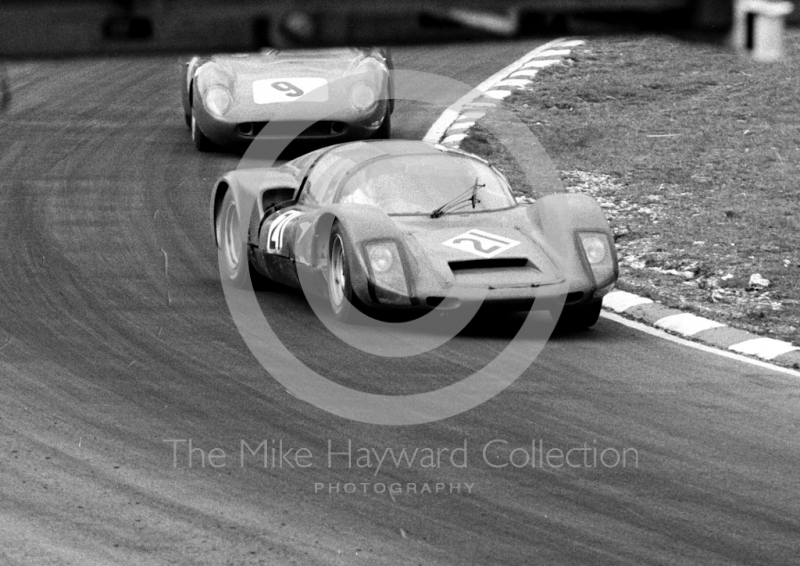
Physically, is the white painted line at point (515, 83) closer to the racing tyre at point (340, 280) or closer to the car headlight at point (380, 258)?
the racing tyre at point (340, 280)

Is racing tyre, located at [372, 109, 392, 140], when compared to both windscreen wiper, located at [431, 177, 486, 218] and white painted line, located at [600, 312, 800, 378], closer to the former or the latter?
windscreen wiper, located at [431, 177, 486, 218]

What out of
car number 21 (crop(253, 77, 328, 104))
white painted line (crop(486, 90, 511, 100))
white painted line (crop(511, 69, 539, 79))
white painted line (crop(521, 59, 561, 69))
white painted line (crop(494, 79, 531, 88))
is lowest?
white painted line (crop(486, 90, 511, 100))

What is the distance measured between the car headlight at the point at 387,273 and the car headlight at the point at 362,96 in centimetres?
550

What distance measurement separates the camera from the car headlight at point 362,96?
44.8ft

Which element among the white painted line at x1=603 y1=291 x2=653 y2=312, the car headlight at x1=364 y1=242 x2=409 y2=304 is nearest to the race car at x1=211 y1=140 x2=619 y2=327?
the car headlight at x1=364 y1=242 x2=409 y2=304

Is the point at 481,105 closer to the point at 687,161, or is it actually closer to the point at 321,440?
the point at 687,161

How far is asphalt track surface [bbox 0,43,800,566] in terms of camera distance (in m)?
5.37

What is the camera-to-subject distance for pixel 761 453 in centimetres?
641

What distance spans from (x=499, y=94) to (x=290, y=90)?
12.2 feet

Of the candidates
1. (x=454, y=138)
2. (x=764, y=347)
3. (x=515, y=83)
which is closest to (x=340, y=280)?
(x=764, y=347)

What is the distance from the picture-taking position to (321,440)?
21.5 feet

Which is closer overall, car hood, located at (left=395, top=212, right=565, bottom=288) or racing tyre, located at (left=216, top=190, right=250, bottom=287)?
car hood, located at (left=395, top=212, right=565, bottom=288)

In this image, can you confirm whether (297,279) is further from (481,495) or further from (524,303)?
(481,495)

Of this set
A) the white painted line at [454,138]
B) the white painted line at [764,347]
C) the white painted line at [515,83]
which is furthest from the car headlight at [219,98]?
the white painted line at [764,347]
